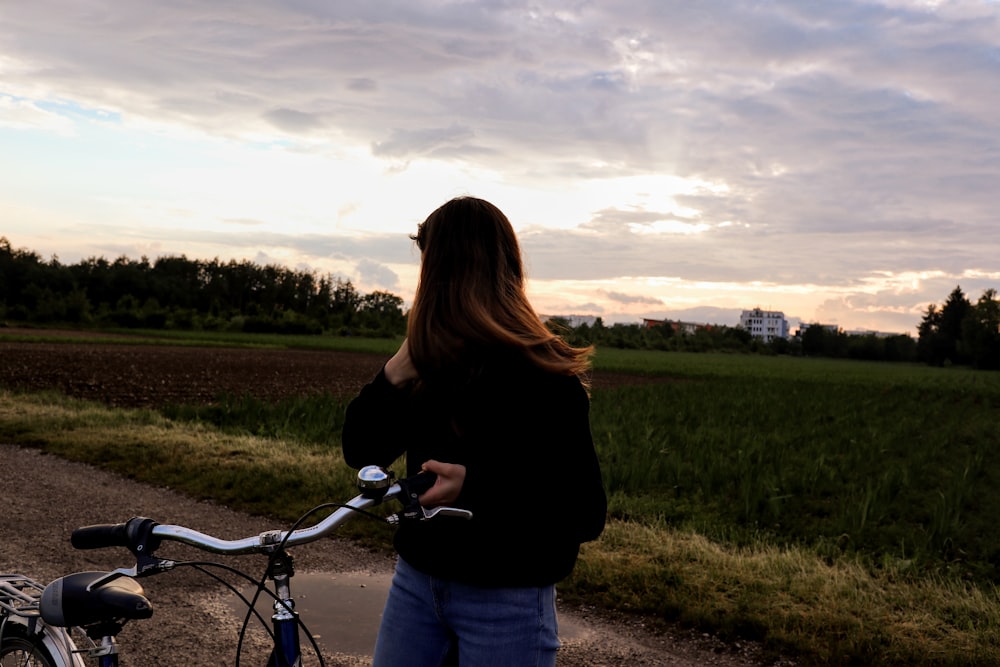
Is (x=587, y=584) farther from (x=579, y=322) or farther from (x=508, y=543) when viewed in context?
(x=579, y=322)

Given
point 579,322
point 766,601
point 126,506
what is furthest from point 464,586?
point 579,322

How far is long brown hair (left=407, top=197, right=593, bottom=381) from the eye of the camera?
178 cm

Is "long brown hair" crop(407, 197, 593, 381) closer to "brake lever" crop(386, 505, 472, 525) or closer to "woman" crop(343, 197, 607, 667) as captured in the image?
"woman" crop(343, 197, 607, 667)

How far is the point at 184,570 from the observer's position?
20.0 ft

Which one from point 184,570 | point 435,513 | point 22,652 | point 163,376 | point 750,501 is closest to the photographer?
point 435,513

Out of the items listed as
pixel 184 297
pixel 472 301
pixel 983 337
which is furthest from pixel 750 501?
pixel 983 337

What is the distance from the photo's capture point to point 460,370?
1800 mm

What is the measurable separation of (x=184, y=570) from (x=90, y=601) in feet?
15.1

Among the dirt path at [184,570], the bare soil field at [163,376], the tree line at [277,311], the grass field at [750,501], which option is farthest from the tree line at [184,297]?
the dirt path at [184,570]

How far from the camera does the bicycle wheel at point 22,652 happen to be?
2.23 meters

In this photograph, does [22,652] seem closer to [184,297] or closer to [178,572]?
[178,572]

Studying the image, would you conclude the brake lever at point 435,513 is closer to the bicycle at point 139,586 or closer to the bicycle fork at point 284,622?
the bicycle at point 139,586

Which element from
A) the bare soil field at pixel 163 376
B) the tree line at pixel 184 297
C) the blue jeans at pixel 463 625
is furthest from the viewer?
the tree line at pixel 184 297

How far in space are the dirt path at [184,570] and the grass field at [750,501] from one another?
400 mm
